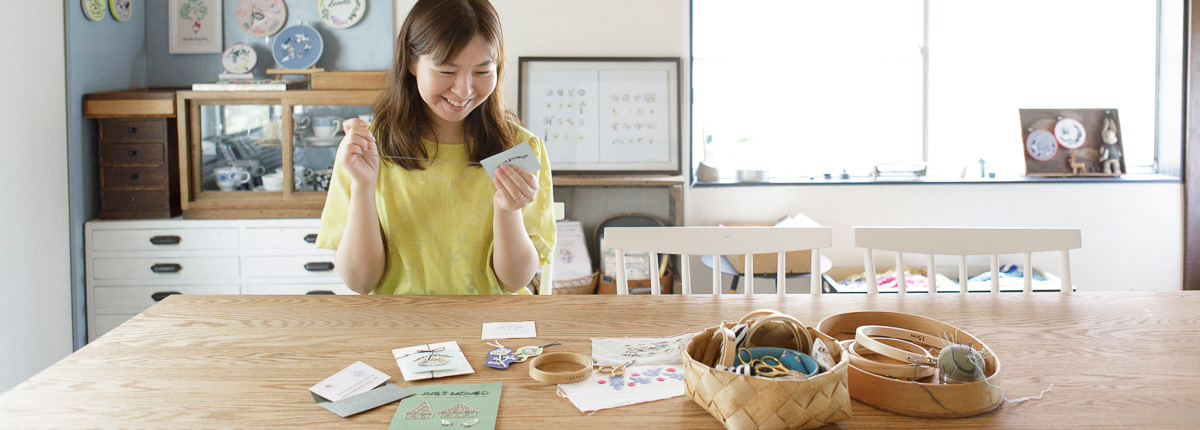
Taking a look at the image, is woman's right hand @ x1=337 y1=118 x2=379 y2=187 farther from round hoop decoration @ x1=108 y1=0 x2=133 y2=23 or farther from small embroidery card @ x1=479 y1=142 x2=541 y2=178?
round hoop decoration @ x1=108 y1=0 x2=133 y2=23

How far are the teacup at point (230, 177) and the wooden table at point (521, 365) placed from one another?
1855 mm

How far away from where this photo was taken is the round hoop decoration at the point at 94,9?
3.09m

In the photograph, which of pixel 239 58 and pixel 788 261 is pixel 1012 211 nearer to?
pixel 788 261

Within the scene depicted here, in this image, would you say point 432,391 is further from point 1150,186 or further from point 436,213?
point 1150,186

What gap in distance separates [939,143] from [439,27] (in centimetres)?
288

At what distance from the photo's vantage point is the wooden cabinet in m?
3.15

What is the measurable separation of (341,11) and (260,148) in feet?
2.25

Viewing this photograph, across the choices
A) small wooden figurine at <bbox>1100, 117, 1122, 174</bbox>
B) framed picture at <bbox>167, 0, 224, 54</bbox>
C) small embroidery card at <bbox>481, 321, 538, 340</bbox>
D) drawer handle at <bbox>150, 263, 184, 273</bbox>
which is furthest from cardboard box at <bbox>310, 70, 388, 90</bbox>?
small wooden figurine at <bbox>1100, 117, 1122, 174</bbox>

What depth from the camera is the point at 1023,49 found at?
3.74m

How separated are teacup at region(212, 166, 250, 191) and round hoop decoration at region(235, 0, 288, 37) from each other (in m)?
0.64

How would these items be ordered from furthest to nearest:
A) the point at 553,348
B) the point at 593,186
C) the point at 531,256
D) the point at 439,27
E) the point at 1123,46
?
the point at 1123,46 → the point at 593,186 → the point at 531,256 → the point at 439,27 → the point at 553,348

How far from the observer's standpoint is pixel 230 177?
10.9ft

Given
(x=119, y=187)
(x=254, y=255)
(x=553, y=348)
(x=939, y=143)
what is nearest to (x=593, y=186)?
(x=254, y=255)

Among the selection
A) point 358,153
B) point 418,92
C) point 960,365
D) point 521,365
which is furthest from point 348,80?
point 960,365
